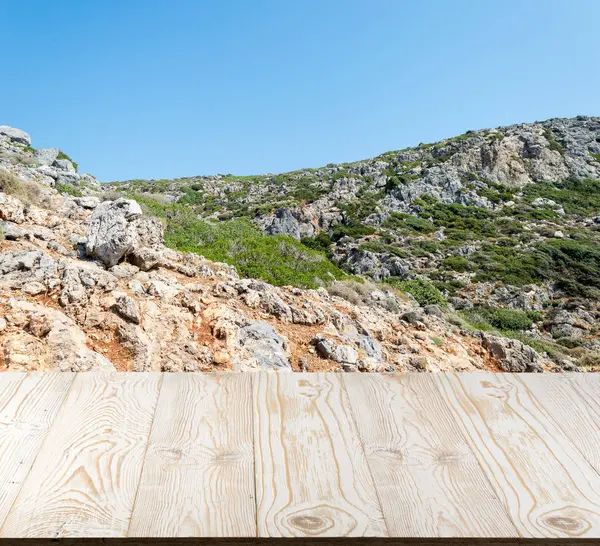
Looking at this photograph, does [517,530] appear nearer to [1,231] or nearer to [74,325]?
[74,325]

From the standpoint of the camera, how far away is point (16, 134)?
2314 centimetres

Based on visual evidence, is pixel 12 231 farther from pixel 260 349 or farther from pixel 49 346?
pixel 260 349

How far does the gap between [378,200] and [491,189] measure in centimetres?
1011

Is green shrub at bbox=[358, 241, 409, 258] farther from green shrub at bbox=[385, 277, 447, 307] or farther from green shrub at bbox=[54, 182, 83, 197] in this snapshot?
green shrub at bbox=[54, 182, 83, 197]

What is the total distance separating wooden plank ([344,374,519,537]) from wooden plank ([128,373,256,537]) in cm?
30

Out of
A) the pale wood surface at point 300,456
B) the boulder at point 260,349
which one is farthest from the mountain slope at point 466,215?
the pale wood surface at point 300,456

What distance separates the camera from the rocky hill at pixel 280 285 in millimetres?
5469

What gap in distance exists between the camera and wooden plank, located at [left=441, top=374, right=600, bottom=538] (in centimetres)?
99

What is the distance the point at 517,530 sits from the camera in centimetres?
95


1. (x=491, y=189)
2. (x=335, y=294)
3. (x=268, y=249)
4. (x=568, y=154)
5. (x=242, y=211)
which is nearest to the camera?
(x=335, y=294)

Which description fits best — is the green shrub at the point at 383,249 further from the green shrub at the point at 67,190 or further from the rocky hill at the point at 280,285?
the green shrub at the point at 67,190

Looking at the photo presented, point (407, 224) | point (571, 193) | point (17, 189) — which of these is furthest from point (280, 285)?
point (571, 193)

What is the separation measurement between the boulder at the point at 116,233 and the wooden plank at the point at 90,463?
5.95 meters

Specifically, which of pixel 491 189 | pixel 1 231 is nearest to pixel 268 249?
pixel 1 231
